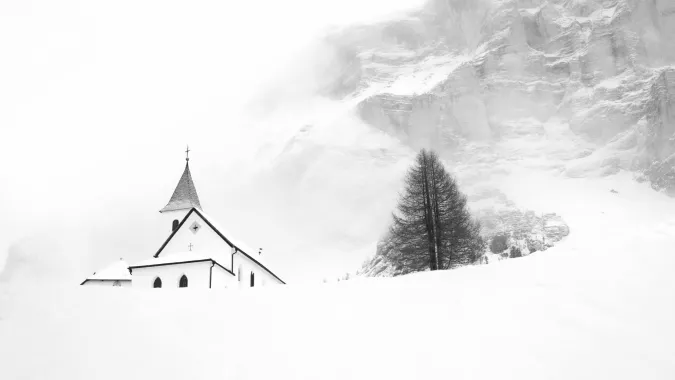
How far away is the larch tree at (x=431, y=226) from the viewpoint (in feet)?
68.9

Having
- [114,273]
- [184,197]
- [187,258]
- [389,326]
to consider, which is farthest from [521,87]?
[389,326]

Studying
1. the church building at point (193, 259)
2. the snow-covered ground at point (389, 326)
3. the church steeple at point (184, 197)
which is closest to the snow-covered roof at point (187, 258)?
the church building at point (193, 259)

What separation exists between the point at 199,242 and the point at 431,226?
17.7m

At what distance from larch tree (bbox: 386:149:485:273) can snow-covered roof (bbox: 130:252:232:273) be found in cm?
1321

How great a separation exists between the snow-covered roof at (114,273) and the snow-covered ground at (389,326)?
34863mm

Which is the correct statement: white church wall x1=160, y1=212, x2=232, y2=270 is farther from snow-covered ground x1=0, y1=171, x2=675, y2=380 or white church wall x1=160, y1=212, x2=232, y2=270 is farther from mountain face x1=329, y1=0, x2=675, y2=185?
mountain face x1=329, y1=0, x2=675, y2=185

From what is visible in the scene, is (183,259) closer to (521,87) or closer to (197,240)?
(197,240)

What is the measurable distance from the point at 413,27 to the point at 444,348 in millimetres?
107442

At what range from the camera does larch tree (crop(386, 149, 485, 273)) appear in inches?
827

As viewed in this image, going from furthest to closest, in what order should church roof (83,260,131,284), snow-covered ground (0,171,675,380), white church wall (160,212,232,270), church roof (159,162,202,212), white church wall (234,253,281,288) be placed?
church roof (83,260,131,284) → church roof (159,162,202,212) → white church wall (234,253,281,288) → white church wall (160,212,232,270) → snow-covered ground (0,171,675,380)

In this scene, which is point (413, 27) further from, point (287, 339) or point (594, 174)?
point (287, 339)

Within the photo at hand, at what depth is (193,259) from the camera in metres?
29.6

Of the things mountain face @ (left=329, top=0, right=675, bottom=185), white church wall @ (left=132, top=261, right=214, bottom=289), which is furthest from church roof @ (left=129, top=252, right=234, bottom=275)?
mountain face @ (left=329, top=0, right=675, bottom=185)

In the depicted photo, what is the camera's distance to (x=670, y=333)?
27.3ft
